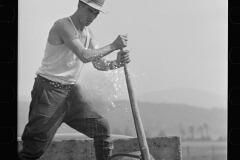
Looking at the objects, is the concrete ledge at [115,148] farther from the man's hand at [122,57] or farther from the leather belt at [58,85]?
the man's hand at [122,57]

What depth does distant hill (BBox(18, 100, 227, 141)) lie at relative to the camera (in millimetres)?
3455

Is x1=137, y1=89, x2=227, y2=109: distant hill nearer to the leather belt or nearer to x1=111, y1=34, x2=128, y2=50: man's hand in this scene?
x1=111, y1=34, x2=128, y2=50: man's hand

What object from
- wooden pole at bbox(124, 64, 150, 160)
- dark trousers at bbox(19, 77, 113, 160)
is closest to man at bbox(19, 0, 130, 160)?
dark trousers at bbox(19, 77, 113, 160)

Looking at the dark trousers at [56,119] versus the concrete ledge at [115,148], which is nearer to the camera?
the dark trousers at [56,119]

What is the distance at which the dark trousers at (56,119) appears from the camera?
3.35 meters

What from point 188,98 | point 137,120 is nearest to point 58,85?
point 137,120

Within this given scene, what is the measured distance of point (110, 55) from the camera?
11.2 ft

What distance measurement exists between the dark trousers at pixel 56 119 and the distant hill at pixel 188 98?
420mm

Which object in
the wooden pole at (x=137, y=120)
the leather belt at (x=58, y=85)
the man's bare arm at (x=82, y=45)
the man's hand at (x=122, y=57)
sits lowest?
the wooden pole at (x=137, y=120)

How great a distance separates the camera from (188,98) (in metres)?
3.52

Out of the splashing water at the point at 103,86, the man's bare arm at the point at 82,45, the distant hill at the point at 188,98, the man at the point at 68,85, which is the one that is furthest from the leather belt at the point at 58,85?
the distant hill at the point at 188,98

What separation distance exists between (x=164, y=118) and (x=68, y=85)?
0.82 meters
